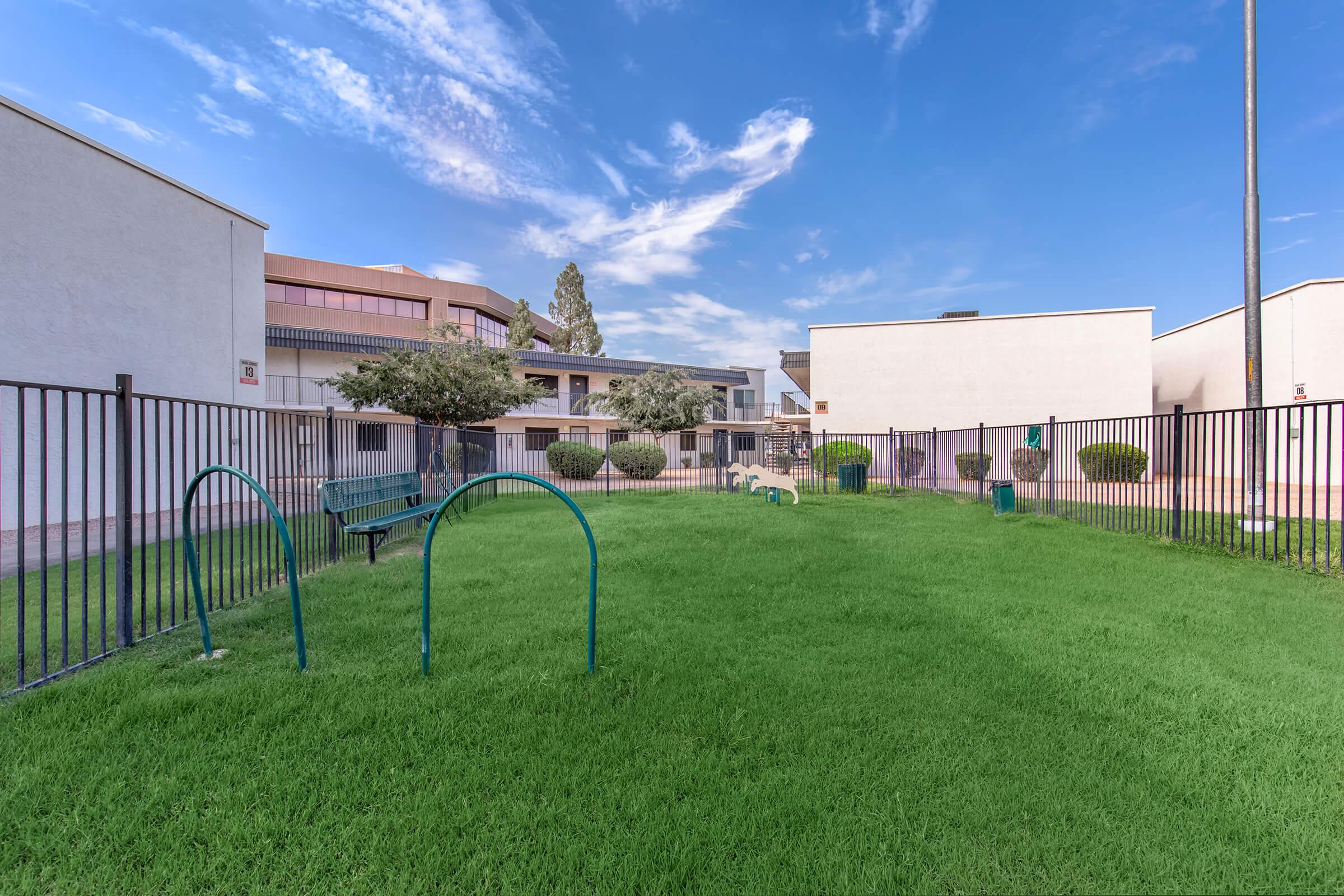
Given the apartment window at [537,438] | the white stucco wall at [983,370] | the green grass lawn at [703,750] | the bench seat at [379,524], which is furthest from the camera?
the apartment window at [537,438]

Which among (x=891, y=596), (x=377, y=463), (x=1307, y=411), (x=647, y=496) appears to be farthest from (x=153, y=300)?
(x=1307, y=411)

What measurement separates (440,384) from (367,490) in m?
10.8

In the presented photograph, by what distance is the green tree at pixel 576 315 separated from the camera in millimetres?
48156

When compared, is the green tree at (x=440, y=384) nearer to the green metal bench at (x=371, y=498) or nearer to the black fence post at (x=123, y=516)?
the green metal bench at (x=371, y=498)

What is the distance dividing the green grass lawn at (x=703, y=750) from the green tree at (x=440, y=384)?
530 inches

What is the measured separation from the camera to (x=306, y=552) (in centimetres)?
709

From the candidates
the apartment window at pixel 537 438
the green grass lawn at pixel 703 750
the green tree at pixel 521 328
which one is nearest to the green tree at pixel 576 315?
the green tree at pixel 521 328

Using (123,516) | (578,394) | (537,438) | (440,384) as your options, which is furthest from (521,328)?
(123,516)

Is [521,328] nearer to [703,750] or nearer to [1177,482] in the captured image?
[1177,482]

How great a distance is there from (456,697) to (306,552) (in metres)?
5.05

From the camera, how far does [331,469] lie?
7.25m

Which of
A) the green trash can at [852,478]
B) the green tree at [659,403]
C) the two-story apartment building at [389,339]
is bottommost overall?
the green trash can at [852,478]

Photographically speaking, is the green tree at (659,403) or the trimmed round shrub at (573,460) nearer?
the green tree at (659,403)

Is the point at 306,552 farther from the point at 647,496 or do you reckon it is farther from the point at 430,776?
the point at 647,496
